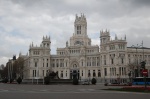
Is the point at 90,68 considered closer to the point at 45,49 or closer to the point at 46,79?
the point at 45,49

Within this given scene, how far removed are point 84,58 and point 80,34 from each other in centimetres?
1991

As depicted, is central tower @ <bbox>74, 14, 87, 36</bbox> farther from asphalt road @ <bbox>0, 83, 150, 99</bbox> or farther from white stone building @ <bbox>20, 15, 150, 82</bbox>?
asphalt road @ <bbox>0, 83, 150, 99</bbox>

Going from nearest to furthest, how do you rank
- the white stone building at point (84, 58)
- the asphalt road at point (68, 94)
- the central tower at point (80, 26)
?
the asphalt road at point (68, 94) → the white stone building at point (84, 58) → the central tower at point (80, 26)

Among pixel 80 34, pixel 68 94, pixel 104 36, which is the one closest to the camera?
pixel 68 94

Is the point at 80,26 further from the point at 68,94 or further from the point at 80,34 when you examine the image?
A: the point at 68,94

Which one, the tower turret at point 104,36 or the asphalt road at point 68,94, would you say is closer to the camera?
the asphalt road at point 68,94

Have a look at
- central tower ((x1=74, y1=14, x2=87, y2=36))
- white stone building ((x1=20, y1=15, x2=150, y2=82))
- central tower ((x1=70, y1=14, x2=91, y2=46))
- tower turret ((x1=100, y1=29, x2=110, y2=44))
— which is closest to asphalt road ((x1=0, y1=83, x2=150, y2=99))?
white stone building ((x1=20, y1=15, x2=150, y2=82))

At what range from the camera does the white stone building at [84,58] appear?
5110 inches

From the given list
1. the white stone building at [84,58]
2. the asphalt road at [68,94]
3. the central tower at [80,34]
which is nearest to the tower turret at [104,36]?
the white stone building at [84,58]

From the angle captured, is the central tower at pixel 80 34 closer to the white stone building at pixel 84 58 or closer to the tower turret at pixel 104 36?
the white stone building at pixel 84 58

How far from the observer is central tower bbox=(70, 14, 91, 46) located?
15412 cm

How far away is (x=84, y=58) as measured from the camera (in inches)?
5689

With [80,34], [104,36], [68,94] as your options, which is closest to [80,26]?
[80,34]

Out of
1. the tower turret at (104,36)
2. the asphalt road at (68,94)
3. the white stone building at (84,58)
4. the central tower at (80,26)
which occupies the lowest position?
the asphalt road at (68,94)
